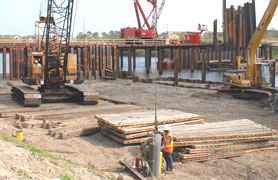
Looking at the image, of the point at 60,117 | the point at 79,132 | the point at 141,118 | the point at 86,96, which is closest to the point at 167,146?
the point at 141,118

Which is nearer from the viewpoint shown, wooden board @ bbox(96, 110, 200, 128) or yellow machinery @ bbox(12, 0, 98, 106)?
wooden board @ bbox(96, 110, 200, 128)

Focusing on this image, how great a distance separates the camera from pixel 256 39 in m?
22.4

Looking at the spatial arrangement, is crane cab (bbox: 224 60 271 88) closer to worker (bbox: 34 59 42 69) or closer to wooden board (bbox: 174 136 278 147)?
wooden board (bbox: 174 136 278 147)

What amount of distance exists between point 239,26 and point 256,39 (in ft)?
114

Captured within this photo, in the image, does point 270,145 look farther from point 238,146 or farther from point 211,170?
point 211,170

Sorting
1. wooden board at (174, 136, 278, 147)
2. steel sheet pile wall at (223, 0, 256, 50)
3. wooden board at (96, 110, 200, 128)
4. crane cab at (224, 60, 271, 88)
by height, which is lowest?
wooden board at (174, 136, 278, 147)

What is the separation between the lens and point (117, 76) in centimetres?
4109

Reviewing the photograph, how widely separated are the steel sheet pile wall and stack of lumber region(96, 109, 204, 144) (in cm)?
4353

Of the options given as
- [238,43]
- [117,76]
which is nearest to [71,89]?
[117,76]

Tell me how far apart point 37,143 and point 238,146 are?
243 inches

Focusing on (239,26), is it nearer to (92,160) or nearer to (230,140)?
(230,140)

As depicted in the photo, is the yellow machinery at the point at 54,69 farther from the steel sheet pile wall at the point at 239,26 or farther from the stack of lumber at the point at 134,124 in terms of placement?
the steel sheet pile wall at the point at 239,26

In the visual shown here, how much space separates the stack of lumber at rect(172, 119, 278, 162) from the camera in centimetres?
999

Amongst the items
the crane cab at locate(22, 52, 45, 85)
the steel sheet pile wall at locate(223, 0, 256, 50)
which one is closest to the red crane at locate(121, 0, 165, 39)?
the steel sheet pile wall at locate(223, 0, 256, 50)
